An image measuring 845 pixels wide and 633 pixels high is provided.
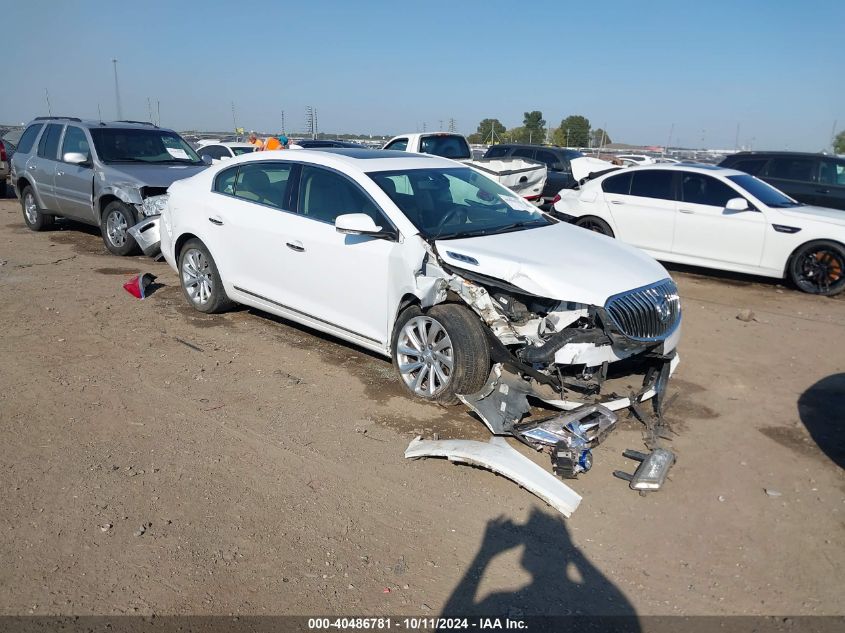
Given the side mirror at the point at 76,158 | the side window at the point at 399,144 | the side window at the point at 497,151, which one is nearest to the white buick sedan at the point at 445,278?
the side mirror at the point at 76,158

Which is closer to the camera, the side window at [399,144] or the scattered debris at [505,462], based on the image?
the scattered debris at [505,462]

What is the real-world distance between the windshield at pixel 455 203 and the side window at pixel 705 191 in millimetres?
4438

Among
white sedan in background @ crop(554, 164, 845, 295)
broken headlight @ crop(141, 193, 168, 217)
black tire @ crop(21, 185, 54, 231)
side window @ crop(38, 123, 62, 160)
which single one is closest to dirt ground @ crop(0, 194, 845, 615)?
broken headlight @ crop(141, 193, 168, 217)

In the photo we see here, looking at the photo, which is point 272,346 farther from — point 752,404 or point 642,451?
point 752,404

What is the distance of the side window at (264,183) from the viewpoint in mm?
5953

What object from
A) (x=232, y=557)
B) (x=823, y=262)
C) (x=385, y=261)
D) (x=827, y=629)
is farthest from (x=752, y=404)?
(x=823, y=262)

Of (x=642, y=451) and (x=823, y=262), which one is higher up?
(x=823, y=262)

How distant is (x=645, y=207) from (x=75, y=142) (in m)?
8.46

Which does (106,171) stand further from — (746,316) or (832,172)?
(832,172)

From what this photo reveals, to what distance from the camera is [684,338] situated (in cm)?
685

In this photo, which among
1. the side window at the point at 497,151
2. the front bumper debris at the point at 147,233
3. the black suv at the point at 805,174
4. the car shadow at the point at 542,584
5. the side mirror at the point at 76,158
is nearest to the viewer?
the car shadow at the point at 542,584

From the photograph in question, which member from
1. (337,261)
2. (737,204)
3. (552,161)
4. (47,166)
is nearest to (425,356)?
(337,261)

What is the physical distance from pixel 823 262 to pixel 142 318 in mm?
8198

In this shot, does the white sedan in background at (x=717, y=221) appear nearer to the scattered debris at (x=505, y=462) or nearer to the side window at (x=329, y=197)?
the side window at (x=329, y=197)
